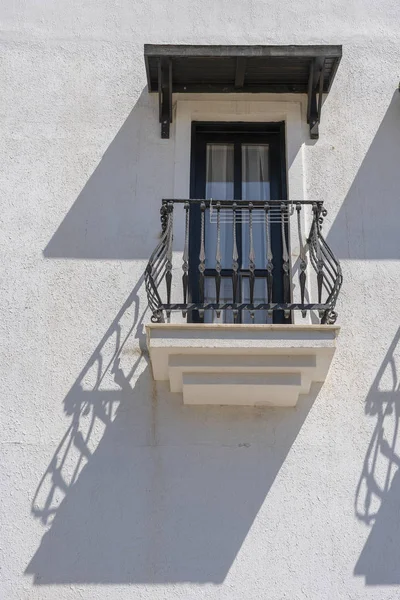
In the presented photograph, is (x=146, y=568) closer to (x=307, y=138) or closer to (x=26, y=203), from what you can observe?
(x=26, y=203)

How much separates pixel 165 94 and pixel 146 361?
2605 millimetres

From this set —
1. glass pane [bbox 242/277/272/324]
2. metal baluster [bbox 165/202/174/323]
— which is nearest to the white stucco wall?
metal baluster [bbox 165/202/174/323]

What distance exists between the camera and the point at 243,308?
571cm

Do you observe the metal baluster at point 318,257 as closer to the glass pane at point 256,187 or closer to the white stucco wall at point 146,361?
the white stucco wall at point 146,361

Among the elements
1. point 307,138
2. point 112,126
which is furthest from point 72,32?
point 307,138

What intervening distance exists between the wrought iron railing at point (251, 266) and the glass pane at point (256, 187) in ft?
0.08

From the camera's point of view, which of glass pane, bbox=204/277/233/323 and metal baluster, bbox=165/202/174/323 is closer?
metal baluster, bbox=165/202/174/323

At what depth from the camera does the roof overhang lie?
6.68 m

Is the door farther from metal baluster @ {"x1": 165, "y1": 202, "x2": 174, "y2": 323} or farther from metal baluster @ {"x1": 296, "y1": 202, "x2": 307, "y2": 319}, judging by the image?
metal baluster @ {"x1": 165, "y1": 202, "x2": 174, "y2": 323}

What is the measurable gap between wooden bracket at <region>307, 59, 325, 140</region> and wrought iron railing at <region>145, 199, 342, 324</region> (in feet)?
2.77

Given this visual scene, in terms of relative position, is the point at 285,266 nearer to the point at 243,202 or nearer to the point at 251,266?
the point at 251,266

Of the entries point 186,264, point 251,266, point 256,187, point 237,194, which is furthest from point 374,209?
point 186,264

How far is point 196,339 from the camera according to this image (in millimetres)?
5637

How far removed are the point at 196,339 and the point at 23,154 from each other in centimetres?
275
